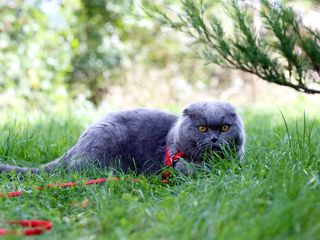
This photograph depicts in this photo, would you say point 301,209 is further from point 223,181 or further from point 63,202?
point 63,202

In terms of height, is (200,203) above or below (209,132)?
below

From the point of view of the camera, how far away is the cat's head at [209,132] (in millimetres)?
3059

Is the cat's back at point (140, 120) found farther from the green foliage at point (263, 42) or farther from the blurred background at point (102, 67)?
the blurred background at point (102, 67)

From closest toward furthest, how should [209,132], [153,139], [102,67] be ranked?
[209,132] → [153,139] → [102,67]

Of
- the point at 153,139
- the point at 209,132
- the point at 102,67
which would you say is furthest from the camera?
the point at 102,67

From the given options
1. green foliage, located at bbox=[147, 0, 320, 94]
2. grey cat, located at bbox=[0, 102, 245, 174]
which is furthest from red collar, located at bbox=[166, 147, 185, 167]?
green foliage, located at bbox=[147, 0, 320, 94]

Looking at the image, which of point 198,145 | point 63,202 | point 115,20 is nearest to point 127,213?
point 63,202

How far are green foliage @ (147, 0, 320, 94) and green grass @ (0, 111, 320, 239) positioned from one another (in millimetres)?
445

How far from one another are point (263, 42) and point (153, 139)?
99 cm

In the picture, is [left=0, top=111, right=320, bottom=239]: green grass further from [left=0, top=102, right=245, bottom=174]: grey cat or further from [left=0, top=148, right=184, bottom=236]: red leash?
[left=0, top=102, right=245, bottom=174]: grey cat

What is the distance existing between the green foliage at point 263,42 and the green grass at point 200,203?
1.46 ft

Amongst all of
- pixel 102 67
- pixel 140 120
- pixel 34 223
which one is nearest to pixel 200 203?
pixel 34 223

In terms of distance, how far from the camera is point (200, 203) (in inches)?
85.2

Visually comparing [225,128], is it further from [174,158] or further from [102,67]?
[102,67]
